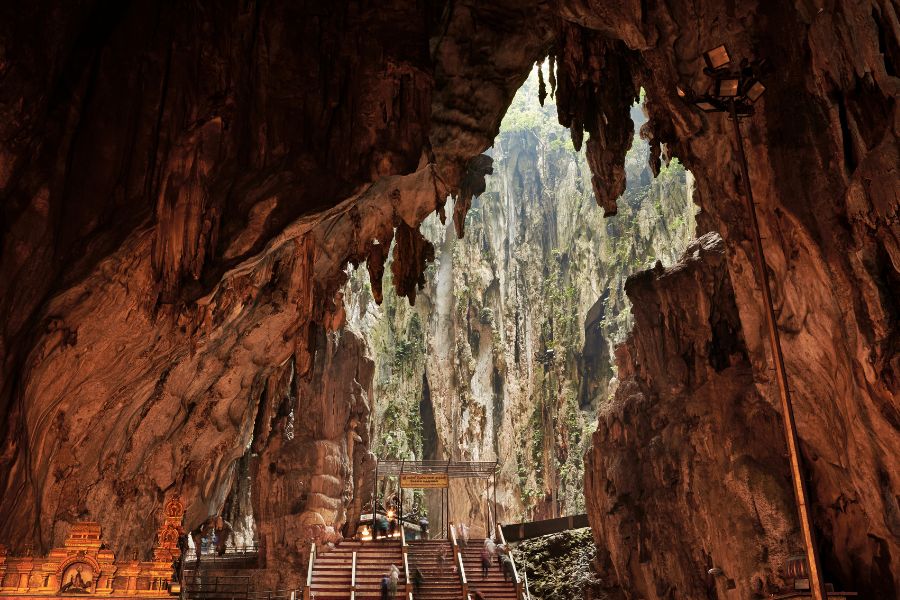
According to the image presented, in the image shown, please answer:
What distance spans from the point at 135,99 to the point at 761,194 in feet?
30.4

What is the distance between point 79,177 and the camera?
10.5 m

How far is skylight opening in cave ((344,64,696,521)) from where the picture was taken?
3444 centimetres

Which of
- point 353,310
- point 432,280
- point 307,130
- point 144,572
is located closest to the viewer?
point 144,572

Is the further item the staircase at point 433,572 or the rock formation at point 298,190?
the staircase at point 433,572

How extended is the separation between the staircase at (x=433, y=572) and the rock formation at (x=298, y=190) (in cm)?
559

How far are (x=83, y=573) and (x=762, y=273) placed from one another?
622 cm

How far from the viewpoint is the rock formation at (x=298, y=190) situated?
8938 mm

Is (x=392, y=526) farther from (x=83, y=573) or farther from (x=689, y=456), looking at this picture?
(x=83, y=573)

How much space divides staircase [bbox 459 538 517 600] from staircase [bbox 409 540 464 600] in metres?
0.39

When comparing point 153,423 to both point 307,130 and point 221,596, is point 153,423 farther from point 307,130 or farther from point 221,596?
point 221,596

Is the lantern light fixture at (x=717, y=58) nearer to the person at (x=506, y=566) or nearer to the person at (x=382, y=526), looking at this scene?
the person at (x=506, y=566)

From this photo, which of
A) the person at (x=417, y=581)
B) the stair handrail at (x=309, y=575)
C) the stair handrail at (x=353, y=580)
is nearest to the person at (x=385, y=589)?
the stair handrail at (x=353, y=580)

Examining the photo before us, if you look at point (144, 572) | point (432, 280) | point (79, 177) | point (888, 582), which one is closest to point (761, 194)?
point (888, 582)

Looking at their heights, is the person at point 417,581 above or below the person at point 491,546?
below
